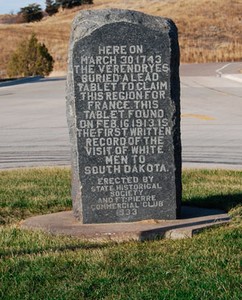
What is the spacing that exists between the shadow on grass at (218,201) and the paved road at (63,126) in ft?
11.6

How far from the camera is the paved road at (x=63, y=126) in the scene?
14.8 meters

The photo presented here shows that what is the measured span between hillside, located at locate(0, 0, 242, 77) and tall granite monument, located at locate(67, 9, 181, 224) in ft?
162

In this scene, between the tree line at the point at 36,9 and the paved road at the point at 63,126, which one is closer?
the paved road at the point at 63,126

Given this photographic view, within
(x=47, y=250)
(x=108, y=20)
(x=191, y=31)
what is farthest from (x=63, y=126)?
(x=191, y=31)

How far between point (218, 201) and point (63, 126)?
10.7 metres

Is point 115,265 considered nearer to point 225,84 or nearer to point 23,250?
point 23,250

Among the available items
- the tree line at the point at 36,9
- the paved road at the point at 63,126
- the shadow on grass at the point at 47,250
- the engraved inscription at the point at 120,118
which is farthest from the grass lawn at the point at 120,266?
the tree line at the point at 36,9

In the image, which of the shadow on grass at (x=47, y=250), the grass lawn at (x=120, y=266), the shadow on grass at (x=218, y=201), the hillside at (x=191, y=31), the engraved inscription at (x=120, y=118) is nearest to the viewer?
the grass lawn at (x=120, y=266)

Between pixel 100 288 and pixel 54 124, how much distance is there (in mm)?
14560

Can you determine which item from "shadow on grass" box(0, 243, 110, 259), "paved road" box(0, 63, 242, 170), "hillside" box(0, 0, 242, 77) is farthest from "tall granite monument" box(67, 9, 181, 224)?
"hillside" box(0, 0, 242, 77)

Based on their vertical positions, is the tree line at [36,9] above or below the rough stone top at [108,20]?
below

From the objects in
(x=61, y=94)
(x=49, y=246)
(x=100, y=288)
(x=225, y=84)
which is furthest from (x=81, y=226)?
(x=225, y=84)

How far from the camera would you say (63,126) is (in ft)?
65.9

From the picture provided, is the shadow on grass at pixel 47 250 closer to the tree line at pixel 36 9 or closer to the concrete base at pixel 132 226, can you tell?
the concrete base at pixel 132 226
